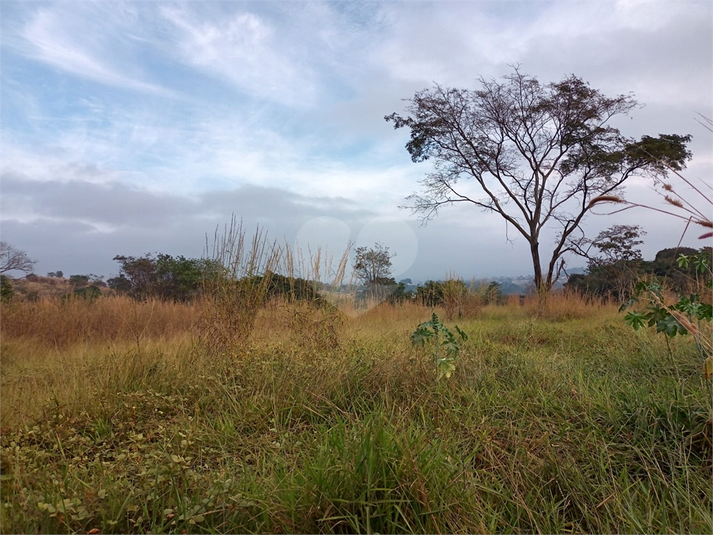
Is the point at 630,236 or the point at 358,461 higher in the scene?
the point at 630,236

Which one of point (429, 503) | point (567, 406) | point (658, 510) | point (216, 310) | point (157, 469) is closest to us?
point (429, 503)

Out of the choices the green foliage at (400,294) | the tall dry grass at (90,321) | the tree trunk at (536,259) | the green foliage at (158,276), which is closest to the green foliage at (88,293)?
the tall dry grass at (90,321)

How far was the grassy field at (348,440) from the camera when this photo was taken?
165 cm

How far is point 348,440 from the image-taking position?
194 cm

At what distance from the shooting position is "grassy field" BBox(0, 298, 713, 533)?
1.65 metres

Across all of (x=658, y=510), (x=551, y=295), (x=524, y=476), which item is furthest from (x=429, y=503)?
(x=551, y=295)

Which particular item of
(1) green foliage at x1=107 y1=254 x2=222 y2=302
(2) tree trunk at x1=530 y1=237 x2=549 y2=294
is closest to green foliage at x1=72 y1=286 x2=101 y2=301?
(1) green foliage at x1=107 y1=254 x2=222 y2=302

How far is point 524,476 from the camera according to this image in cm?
196

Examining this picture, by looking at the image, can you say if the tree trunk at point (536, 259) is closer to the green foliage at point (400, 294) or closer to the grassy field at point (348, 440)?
the green foliage at point (400, 294)

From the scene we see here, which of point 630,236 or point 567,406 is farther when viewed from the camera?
point 630,236

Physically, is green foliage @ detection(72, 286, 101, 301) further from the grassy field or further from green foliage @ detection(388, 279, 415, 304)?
green foliage @ detection(388, 279, 415, 304)

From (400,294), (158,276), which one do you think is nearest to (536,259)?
(400,294)

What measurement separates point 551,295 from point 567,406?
25.1 ft

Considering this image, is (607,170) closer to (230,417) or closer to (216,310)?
(216,310)
